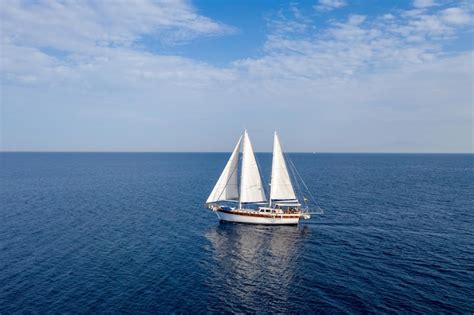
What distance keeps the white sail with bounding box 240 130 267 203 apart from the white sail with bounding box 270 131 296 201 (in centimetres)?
344

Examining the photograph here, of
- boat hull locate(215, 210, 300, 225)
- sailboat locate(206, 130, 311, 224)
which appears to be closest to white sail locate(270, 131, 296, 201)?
sailboat locate(206, 130, 311, 224)

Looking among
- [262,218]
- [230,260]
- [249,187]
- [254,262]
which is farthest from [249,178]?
[254,262]

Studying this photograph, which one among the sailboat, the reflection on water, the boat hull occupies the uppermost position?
the sailboat

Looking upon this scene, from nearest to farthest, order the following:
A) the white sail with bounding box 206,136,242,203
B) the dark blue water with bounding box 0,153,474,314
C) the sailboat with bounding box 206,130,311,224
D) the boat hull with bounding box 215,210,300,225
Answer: the dark blue water with bounding box 0,153,474,314 < the boat hull with bounding box 215,210,300,225 < the sailboat with bounding box 206,130,311,224 < the white sail with bounding box 206,136,242,203

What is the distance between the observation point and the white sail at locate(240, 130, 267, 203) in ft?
255

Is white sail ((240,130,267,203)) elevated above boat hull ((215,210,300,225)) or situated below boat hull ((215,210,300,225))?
above

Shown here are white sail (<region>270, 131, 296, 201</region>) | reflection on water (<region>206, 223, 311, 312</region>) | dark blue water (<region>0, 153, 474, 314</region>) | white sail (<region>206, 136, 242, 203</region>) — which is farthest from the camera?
white sail (<region>270, 131, 296, 201</region>)

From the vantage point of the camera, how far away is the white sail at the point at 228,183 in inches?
3073

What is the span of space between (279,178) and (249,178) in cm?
727

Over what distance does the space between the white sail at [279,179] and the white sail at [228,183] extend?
8.98 metres

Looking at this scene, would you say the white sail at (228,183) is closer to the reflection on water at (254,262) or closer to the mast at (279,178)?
the reflection on water at (254,262)

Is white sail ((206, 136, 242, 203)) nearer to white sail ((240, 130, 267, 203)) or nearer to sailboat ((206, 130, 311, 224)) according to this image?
sailboat ((206, 130, 311, 224))

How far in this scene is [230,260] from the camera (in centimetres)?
5431

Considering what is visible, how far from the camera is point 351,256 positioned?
54.1 metres
